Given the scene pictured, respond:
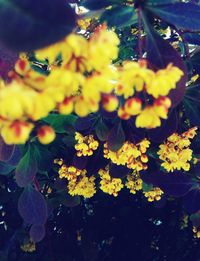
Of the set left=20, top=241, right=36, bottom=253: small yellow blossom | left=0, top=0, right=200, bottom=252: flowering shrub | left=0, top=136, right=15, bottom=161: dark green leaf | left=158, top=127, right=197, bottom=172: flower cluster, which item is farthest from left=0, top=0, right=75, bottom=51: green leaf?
left=20, top=241, right=36, bottom=253: small yellow blossom

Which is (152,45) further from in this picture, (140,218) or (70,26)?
(140,218)

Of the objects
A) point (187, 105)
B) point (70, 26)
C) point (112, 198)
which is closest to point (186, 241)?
point (112, 198)

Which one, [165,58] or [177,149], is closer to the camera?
[165,58]

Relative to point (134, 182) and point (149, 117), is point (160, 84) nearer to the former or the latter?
point (149, 117)

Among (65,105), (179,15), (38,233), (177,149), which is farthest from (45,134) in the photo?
(38,233)

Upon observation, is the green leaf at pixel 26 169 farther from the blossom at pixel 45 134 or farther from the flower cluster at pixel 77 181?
the blossom at pixel 45 134

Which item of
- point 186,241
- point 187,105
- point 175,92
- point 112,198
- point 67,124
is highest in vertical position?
point 175,92

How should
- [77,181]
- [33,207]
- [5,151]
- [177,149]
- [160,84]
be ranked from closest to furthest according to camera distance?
[160,84] < [5,151] < [177,149] < [33,207] < [77,181]
